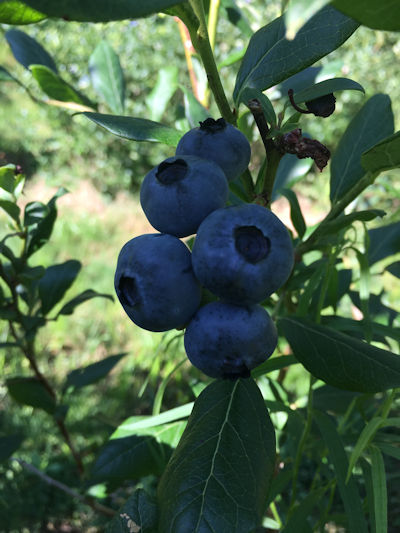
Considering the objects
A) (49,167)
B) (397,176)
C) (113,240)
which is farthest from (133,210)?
(397,176)

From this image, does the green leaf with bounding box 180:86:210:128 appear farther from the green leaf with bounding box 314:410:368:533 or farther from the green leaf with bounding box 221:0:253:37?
the green leaf with bounding box 314:410:368:533

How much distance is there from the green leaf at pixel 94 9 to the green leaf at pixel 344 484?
69 cm

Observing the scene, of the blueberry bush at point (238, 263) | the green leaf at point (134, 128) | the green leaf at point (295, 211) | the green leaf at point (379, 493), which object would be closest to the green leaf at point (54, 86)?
the blueberry bush at point (238, 263)

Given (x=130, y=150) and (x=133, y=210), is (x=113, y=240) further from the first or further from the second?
(x=130, y=150)

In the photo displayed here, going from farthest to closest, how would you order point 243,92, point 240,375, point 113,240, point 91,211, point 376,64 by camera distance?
1. point 376,64
2. point 91,211
3. point 113,240
4. point 243,92
5. point 240,375

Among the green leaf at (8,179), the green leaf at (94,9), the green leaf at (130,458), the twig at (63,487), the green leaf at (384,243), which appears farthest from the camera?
the twig at (63,487)

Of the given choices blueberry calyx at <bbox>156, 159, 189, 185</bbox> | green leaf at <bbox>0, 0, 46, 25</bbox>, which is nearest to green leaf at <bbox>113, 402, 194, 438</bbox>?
blueberry calyx at <bbox>156, 159, 189, 185</bbox>

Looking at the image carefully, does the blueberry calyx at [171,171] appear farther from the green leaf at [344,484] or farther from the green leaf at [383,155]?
the green leaf at [344,484]

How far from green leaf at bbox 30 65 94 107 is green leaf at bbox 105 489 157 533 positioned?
2.46 feet

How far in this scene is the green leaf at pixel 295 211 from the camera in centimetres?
87

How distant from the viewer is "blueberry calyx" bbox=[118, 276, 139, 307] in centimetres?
50

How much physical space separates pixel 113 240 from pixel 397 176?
2677 millimetres

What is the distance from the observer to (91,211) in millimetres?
4953

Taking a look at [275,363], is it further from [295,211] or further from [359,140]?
[359,140]
